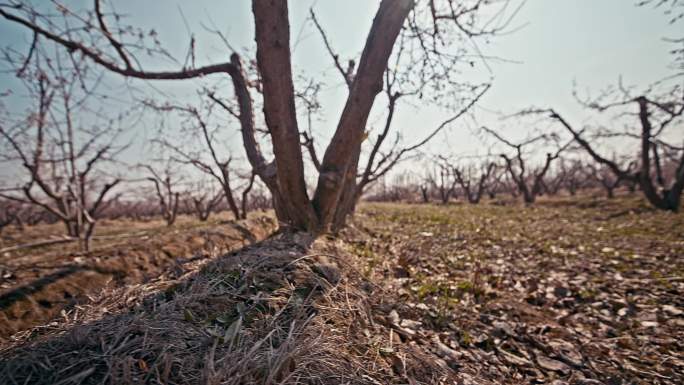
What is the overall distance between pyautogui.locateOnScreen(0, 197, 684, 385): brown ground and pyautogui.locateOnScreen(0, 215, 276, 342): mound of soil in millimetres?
328

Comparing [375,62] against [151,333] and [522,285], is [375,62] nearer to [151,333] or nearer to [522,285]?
[151,333]

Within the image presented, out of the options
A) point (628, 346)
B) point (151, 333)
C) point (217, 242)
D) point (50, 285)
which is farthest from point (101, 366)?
point (628, 346)

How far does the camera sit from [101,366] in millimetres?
1076

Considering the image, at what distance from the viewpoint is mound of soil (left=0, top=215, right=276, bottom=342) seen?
6.01 ft

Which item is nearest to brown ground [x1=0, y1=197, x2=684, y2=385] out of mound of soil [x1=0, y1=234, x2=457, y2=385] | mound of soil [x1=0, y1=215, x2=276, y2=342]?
mound of soil [x1=0, y1=234, x2=457, y2=385]

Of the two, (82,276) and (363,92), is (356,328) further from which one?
(82,276)

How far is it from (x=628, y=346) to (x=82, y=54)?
6.16 metres

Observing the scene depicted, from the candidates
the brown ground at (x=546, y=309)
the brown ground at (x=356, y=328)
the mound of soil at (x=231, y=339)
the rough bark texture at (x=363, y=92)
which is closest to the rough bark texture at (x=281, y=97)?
the rough bark texture at (x=363, y=92)

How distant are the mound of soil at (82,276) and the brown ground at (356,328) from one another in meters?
0.33

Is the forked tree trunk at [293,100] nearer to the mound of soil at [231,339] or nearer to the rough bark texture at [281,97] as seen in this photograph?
the rough bark texture at [281,97]

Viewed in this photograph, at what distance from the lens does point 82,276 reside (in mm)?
2422

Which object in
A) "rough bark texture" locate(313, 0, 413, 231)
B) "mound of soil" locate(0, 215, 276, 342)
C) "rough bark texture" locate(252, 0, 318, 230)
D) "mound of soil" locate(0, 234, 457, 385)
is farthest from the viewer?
"rough bark texture" locate(313, 0, 413, 231)

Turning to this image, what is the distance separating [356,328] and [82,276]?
2.68m

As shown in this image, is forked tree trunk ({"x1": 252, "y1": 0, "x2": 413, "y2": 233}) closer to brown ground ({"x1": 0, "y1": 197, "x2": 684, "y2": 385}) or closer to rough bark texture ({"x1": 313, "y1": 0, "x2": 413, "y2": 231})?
rough bark texture ({"x1": 313, "y1": 0, "x2": 413, "y2": 231})
